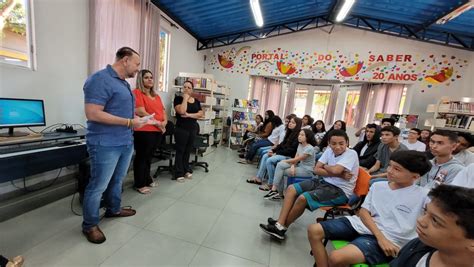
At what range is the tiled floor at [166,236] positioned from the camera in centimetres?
158

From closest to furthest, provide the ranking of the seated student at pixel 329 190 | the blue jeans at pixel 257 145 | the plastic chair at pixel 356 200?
the plastic chair at pixel 356 200, the seated student at pixel 329 190, the blue jeans at pixel 257 145

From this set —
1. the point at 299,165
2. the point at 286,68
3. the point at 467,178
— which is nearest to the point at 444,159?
the point at 467,178

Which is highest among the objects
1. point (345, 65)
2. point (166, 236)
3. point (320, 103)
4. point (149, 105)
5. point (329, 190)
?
point (345, 65)

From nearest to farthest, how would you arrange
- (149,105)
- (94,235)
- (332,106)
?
(94,235) → (149,105) → (332,106)

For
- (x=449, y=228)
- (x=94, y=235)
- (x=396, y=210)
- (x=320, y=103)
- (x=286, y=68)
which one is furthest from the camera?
(x=320, y=103)

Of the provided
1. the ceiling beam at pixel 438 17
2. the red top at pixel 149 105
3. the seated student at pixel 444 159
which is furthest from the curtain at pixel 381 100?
the red top at pixel 149 105

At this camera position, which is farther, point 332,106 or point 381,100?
point 332,106

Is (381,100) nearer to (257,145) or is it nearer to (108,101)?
(257,145)

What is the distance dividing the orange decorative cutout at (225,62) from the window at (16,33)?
490cm

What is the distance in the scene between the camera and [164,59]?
492cm

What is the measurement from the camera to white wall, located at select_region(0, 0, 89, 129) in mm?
2129

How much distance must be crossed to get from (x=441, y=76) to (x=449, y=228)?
656 cm

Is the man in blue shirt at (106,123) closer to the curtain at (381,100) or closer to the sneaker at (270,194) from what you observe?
the sneaker at (270,194)

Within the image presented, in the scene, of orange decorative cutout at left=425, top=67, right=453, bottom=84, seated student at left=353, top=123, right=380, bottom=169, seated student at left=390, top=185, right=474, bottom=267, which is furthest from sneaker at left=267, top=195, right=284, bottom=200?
orange decorative cutout at left=425, top=67, right=453, bottom=84
